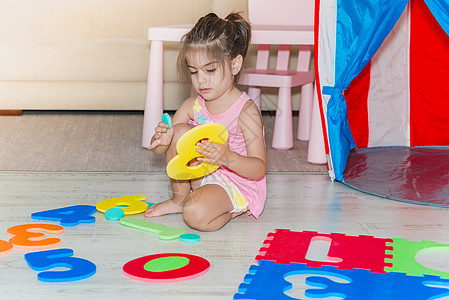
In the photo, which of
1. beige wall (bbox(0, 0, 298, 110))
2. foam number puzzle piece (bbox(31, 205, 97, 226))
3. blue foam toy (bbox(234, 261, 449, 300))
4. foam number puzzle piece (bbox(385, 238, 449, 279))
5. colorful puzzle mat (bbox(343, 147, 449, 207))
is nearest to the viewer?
blue foam toy (bbox(234, 261, 449, 300))

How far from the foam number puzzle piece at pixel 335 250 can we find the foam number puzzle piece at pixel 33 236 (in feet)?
1.49

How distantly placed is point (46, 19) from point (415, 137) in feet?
6.01

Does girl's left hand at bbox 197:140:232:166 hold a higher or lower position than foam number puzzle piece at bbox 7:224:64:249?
higher

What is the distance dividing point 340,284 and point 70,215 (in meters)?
0.69

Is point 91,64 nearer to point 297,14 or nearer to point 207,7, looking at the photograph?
point 207,7

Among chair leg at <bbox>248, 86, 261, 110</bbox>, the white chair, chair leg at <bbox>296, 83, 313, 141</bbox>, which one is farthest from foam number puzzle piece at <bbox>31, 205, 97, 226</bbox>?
chair leg at <bbox>296, 83, 313, 141</bbox>

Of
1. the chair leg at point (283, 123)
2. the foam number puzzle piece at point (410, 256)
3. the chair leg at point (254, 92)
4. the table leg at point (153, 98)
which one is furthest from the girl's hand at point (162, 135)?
the chair leg at point (254, 92)

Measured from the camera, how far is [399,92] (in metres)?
2.39

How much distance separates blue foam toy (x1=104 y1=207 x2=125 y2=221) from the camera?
5.06 ft

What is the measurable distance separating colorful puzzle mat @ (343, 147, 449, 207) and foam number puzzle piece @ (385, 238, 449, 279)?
1.13ft

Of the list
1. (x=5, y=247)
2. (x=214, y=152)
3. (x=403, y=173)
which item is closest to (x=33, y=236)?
(x=5, y=247)

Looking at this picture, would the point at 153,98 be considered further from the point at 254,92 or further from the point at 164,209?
the point at 164,209

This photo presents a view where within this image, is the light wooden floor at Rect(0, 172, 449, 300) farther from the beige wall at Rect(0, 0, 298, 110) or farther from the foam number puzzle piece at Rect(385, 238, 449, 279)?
the beige wall at Rect(0, 0, 298, 110)

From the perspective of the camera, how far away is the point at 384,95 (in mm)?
2381
